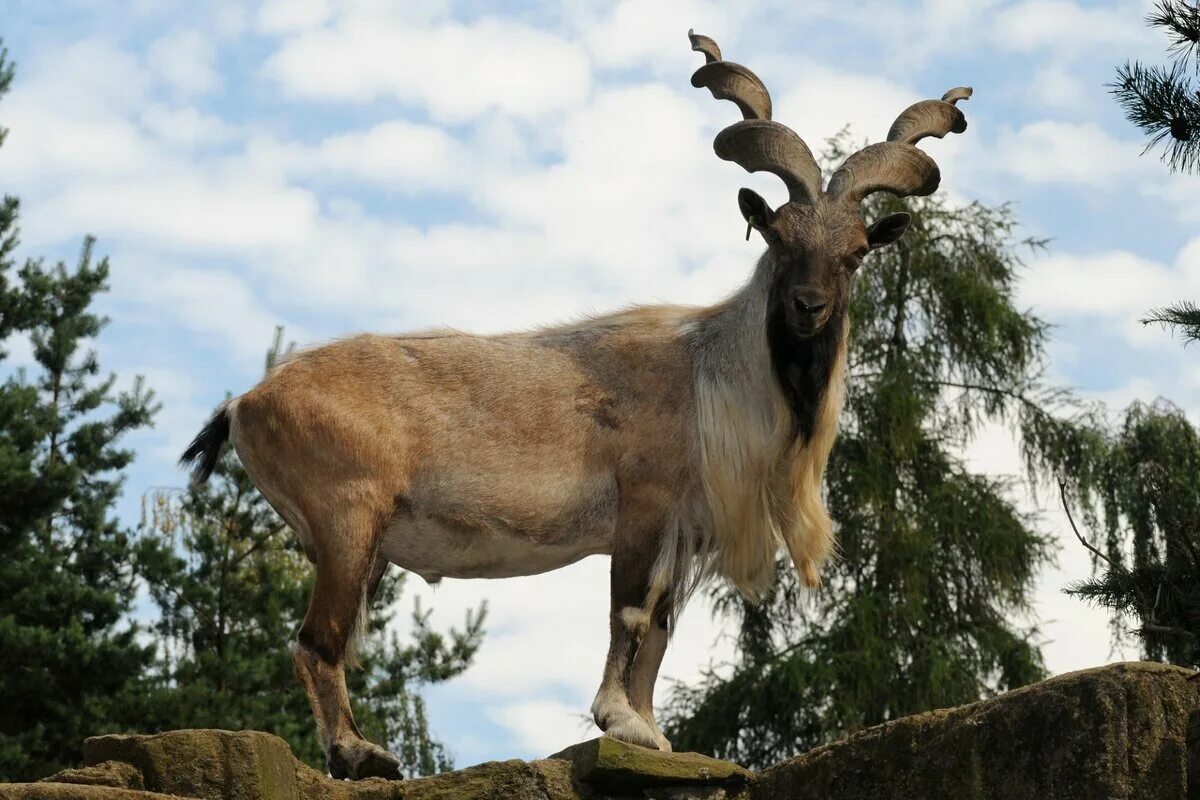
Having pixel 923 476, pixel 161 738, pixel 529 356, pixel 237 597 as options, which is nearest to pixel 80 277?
pixel 237 597

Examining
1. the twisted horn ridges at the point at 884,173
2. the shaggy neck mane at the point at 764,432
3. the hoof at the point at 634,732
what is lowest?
the hoof at the point at 634,732

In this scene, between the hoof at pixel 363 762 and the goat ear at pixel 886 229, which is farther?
the goat ear at pixel 886 229

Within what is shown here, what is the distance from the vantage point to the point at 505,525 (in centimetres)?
734

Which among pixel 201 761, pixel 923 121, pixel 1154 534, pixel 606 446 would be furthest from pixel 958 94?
pixel 1154 534

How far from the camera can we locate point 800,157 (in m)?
7.70

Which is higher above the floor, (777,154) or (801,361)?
(777,154)

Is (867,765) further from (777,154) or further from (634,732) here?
(777,154)

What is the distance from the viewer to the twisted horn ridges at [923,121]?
26.6ft

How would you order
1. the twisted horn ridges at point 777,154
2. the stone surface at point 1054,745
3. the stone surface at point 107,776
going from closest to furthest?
1. the stone surface at point 1054,745
2. the stone surface at point 107,776
3. the twisted horn ridges at point 777,154

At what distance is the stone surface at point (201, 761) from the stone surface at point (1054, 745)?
6.95 feet

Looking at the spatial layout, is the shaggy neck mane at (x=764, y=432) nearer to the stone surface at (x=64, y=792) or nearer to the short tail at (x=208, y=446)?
the short tail at (x=208, y=446)

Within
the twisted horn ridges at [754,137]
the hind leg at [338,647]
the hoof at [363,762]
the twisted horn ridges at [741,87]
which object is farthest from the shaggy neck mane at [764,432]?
the hoof at [363,762]

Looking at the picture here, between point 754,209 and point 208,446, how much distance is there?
266 centimetres

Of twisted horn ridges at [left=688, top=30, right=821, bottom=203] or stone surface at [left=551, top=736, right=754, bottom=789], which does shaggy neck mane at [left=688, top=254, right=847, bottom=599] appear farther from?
→ stone surface at [left=551, top=736, right=754, bottom=789]
